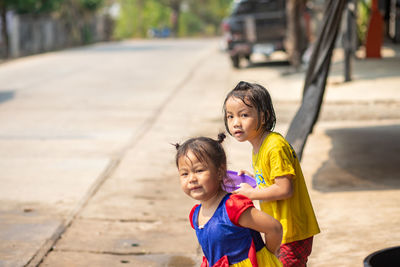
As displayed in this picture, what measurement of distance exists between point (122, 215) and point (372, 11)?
14.8 m

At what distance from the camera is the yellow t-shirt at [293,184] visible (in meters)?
3.09

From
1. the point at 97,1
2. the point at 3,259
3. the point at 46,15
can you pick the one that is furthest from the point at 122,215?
the point at 97,1

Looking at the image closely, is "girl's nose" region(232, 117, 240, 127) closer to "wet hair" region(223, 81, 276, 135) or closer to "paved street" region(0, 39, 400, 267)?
"wet hair" region(223, 81, 276, 135)

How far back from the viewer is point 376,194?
640 cm

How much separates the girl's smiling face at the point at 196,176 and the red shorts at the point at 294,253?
75 cm

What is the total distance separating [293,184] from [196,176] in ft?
2.21

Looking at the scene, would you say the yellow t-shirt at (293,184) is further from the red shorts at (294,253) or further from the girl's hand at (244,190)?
the girl's hand at (244,190)

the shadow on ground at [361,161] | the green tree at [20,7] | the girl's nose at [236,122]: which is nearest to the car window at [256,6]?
the shadow on ground at [361,161]

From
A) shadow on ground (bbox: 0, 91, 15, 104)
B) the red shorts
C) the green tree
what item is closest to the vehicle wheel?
shadow on ground (bbox: 0, 91, 15, 104)

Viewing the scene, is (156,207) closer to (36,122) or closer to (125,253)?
(125,253)

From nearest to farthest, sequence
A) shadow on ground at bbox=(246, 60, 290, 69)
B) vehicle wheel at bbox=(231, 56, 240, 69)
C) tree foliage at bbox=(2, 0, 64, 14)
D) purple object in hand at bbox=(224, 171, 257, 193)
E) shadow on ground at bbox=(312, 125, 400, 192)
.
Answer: purple object in hand at bbox=(224, 171, 257, 193), shadow on ground at bbox=(312, 125, 400, 192), vehicle wheel at bbox=(231, 56, 240, 69), shadow on ground at bbox=(246, 60, 290, 69), tree foliage at bbox=(2, 0, 64, 14)

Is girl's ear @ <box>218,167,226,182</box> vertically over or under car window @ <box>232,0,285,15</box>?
over

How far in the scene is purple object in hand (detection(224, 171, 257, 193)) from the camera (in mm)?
2840

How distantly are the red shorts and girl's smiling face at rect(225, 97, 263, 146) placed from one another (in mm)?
609
